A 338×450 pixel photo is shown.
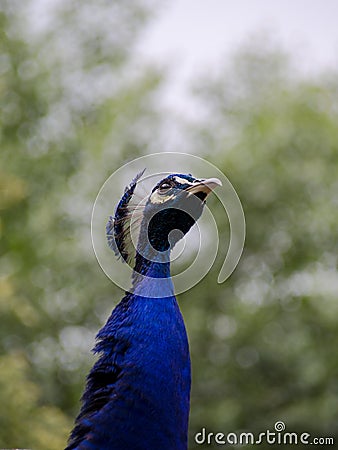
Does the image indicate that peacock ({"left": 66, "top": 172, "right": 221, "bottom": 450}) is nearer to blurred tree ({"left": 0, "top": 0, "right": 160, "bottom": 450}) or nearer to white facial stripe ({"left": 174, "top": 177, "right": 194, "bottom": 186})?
white facial stripe ({"left": 174, "top": 177, "right": 194, "bottom": 186})

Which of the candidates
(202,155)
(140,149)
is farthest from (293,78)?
(140,149)

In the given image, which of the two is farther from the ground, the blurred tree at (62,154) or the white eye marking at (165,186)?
the blurred tree at (62,154)

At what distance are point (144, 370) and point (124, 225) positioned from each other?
1.83 feet

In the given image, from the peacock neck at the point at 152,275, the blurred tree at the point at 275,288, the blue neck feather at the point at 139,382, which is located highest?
the blurred tree at the point at 275,288

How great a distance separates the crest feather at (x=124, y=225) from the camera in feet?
8.13

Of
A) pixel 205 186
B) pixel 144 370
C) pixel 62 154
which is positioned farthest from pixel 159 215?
pixel 62 154

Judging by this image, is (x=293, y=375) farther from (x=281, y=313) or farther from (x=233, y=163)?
(x=233, y=163)

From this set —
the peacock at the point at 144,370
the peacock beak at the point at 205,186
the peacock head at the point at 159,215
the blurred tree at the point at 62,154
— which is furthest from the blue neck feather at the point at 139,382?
the blurred tree at the point at 62,154

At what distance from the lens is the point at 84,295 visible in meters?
10.2

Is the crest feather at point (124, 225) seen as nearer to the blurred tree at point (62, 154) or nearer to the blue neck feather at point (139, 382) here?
the blue neck feather at point (139, 382)

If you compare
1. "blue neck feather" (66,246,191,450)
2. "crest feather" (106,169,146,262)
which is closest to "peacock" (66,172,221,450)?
"blue neck feather" (66,246,191,450)

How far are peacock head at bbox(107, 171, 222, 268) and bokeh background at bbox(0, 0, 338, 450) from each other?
7.04m

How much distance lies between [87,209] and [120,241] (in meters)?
7.97

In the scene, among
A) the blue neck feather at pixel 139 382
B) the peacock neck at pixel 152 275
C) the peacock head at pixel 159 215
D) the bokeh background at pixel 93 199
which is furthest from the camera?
the bokeh background at pixel 93 199
